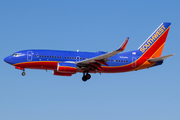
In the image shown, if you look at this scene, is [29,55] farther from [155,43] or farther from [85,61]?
[155,43]

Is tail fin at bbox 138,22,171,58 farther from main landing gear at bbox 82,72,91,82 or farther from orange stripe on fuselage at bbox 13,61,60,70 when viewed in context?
orange stripe on fuselage at bbox 13,61,60,70

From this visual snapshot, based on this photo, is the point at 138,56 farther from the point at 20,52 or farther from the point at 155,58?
the point at 20,52

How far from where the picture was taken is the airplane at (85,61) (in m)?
55.2

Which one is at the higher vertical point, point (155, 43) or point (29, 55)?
point (155, 43)

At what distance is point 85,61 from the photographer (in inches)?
2162

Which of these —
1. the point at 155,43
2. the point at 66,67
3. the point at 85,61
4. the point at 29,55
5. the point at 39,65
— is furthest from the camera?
the point at 155,43

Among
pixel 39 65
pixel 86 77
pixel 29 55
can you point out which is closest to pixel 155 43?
pixel 86 77

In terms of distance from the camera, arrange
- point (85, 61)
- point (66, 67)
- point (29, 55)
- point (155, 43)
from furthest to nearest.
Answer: point (155, 43)
point (29, 55)
point (85, 61)
point (66, 67)

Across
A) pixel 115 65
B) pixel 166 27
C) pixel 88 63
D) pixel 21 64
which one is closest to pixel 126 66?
pixel 115 65

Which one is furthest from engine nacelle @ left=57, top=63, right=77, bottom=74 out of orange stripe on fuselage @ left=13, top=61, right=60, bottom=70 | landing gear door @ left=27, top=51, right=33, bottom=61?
landing gear door @ left=27, top=51, right=33, bottom=61

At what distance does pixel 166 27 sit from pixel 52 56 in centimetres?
2138

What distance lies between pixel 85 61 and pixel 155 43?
14.3 meters

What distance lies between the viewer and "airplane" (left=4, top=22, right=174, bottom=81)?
55250 millimetres

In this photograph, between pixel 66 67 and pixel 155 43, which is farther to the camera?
pixel 155 43
